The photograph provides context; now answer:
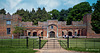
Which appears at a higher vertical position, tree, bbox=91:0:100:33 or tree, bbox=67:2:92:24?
tree, bbox=67:2:92:24

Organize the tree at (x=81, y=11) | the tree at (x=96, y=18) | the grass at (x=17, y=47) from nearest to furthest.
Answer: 1. the grass at (x=17, y=47)
2. the tree at (x=96, y=18)
3. the tree at (x=81, y=11)

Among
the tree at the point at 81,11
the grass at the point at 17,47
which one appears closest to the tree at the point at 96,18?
the grass at the point at 17,47

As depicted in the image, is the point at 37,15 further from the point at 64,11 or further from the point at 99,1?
the point at 99,1

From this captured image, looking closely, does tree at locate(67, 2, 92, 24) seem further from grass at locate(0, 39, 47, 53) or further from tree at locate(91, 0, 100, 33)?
grass at locate(0, 39, 47, 53)

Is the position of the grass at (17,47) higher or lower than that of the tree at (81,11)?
lower

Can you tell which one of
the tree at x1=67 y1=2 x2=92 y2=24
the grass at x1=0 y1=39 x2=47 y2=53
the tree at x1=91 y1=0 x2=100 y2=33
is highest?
the tree at x1=67 y1=2 x2=92 y2=24

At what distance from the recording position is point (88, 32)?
35531 mm

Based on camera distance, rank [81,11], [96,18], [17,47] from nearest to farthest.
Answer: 1. [17,47]
2. [96,18]
3. [81,11]

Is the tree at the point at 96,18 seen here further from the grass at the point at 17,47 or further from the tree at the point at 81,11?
the tree at the point at 81,11

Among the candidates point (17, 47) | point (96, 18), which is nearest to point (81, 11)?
point (96, 18)

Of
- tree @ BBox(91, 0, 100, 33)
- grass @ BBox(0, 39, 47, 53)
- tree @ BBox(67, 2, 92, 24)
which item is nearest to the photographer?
grass @ BBox(0, 39, 47, 53)

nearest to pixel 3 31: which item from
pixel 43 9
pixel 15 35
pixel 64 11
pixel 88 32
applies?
pixel 15 35

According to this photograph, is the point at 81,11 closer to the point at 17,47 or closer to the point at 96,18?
the point at 96,18

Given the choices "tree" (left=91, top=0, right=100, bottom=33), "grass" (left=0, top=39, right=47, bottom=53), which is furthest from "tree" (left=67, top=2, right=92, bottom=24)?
"grass" (left=0, top=39, right=47, bottom=53)
